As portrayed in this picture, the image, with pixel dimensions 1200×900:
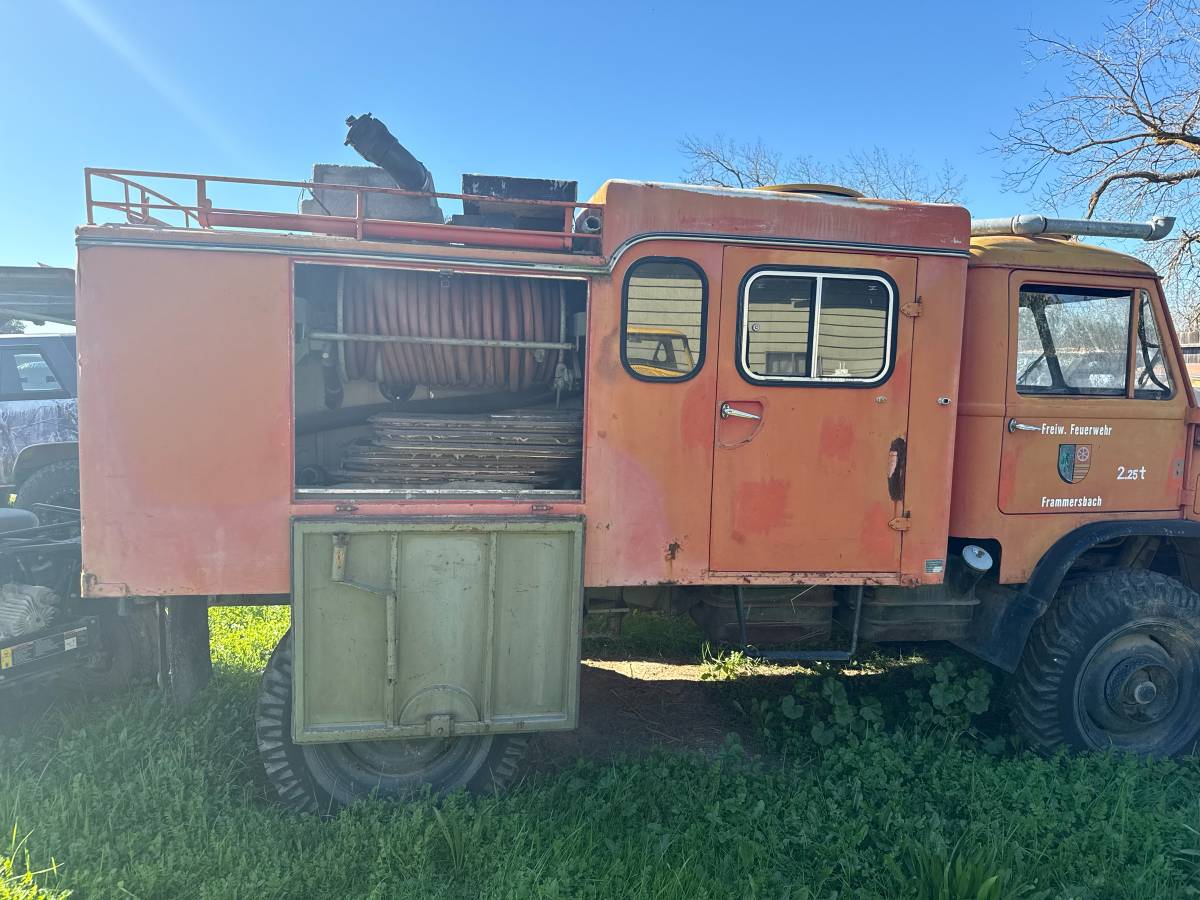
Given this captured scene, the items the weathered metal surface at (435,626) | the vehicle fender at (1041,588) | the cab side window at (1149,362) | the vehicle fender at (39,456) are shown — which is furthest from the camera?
the vehicle fender at (39,456)

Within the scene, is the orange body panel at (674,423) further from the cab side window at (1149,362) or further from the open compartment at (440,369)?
the open compartment at (440,369)

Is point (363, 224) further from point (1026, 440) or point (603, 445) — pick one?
point (1026, 440)

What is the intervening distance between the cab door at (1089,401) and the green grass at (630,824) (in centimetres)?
125

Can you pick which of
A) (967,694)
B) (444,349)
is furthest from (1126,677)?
(444,349)

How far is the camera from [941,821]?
11.0 ft

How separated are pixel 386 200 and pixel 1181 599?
4.75m

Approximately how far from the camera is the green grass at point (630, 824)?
2.95 metres

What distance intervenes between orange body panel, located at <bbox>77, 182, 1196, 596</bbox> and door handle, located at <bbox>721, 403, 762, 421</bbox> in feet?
0.11

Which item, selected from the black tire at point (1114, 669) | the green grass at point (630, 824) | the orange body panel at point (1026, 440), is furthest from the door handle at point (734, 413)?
the black tire at point (1114, 669)

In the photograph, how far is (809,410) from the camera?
12.0ft

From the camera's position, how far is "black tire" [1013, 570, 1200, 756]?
13.1ft

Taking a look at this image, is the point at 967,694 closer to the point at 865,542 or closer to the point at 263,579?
the point at 865,542

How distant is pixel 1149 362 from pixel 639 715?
3.62 metres

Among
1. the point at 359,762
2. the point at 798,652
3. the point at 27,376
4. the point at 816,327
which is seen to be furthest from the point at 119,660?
the point at 27,376
